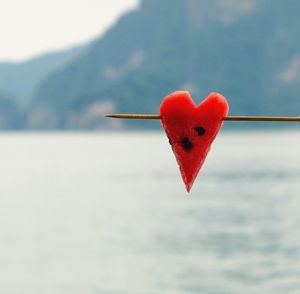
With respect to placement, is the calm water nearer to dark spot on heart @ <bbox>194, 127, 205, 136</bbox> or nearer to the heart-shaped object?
the heart-shaped object

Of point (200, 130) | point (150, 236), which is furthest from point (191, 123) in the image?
point (150, 236)

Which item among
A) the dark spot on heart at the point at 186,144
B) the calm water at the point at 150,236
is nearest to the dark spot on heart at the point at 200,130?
the dark spot on heart at the point at 186,144

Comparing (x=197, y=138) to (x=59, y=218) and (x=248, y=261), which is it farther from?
(x=59, y=218)

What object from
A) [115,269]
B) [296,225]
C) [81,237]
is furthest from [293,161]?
[115,269]

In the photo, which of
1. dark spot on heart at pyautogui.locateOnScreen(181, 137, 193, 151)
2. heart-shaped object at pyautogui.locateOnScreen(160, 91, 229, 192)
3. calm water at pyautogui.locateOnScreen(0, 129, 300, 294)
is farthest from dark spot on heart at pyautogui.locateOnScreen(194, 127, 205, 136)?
calm water at pyautogui.locateOnScreen(0, 129, 300, 294)

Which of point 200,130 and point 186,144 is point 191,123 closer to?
point 200,130

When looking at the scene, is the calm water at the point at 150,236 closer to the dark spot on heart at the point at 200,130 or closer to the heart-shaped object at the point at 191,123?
the heart-shaped object at the point at 191,123

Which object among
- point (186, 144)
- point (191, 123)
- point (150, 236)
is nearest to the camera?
point (191, 123)
